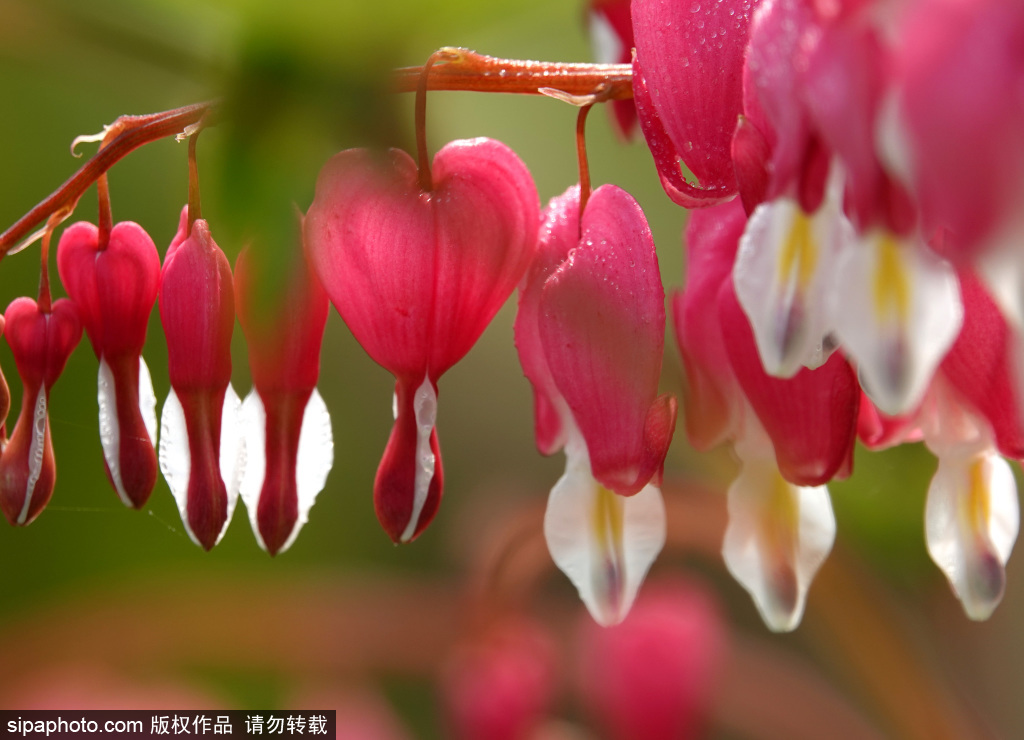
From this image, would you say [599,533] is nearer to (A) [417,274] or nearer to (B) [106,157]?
(A) [417,274]

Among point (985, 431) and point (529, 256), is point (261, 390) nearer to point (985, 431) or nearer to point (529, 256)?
point (529, 256)

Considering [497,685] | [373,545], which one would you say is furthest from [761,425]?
[373,545]

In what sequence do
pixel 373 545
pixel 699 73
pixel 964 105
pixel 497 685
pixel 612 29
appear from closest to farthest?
pixel 964 105 → pixel 699 73 → pixel 612 29 → pixel 497 685 → pixel 373 545

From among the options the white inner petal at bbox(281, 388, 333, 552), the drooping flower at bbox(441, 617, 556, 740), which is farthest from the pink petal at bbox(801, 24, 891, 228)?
the drooping flower at bbox(441, 617, 556, 740)

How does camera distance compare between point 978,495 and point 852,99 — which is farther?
point 978,495

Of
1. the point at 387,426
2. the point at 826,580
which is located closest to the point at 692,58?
the point at 826,580

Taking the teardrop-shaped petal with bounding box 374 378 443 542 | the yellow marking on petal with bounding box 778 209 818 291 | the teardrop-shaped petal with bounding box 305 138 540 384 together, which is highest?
the teardrop-shaped petal with bounding box 305 138 540 384

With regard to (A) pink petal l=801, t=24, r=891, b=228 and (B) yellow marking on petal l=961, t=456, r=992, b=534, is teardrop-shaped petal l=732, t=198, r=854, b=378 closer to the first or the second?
(A) pink petal l=801, t=24, r=891, b=228
